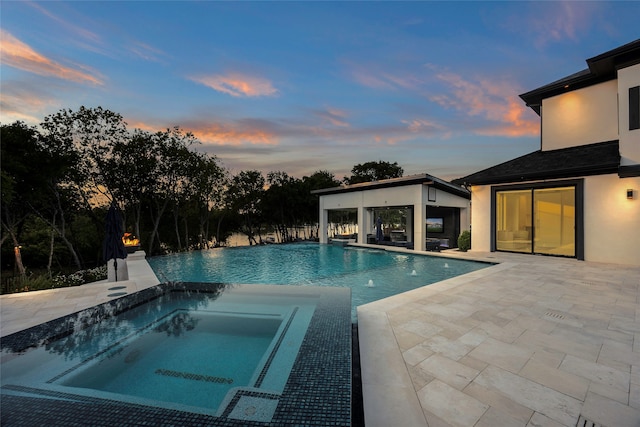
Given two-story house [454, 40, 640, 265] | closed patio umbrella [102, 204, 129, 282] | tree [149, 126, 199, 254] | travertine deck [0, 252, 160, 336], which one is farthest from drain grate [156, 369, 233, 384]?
tree [149, 126, 199, 254]

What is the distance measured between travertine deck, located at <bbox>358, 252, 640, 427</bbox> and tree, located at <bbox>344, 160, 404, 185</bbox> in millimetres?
32057

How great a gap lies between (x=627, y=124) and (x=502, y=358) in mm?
10909

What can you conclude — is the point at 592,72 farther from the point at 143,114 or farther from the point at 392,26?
the point at 143,114

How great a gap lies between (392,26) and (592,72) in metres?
7.46

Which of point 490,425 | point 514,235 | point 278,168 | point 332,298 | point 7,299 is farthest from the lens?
point 278,168

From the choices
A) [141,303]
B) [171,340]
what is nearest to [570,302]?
[171,340]

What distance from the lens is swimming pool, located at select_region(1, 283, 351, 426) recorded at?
216cm

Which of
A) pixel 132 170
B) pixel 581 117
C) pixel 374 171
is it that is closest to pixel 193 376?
pixel 581 117

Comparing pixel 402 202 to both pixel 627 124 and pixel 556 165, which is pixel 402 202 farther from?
pixel 627 124

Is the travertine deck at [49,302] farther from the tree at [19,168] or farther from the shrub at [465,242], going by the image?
the shrub at [465,242]

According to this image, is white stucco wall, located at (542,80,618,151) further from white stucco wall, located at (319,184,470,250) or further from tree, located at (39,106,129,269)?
tree, located at (39,106,129,269)

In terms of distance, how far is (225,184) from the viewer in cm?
2473

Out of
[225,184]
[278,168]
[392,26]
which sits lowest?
[225,184]

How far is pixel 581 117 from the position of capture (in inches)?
436
